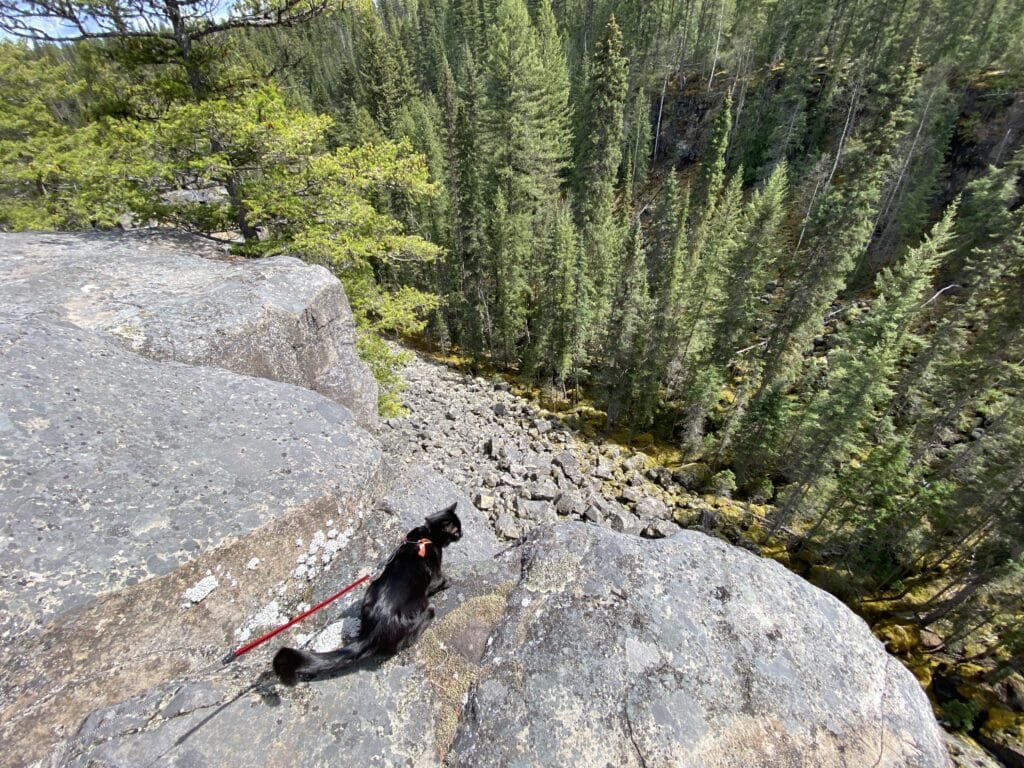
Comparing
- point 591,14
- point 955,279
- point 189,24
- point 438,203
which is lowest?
point 955,279

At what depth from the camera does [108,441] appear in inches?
160

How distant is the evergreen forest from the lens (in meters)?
8.05

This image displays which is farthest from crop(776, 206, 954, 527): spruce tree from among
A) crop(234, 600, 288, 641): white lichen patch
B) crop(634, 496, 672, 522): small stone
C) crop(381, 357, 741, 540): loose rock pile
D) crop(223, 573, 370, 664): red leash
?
crop(234, 600, 288, 641): white lichen patch

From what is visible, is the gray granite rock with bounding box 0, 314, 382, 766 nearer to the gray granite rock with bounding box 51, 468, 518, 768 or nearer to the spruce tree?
the gray granite rock with bounding box 51, 468, 518, 768

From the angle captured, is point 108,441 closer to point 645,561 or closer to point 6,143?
point 645,561

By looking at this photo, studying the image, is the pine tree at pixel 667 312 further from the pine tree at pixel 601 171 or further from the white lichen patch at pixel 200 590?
the white lichen patch at pixel 200 590

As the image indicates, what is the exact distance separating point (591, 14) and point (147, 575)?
267 feet

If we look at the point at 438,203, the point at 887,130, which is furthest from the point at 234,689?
the point at 438,203

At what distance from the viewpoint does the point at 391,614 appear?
11.3 feet

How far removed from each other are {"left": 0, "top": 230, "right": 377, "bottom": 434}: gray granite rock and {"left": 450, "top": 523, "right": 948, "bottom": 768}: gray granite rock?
4924 millimetres

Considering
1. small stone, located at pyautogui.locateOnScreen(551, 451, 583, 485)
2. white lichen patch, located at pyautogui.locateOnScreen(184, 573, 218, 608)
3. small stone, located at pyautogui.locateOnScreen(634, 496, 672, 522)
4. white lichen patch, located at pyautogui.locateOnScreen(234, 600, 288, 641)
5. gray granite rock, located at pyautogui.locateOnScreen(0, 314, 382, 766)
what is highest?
gray granite rock, located at pyautogui.locateOnScreen(0, 314, 382, 766)

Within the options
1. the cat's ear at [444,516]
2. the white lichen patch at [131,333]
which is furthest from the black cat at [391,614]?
the white lichen patch at [131,333]

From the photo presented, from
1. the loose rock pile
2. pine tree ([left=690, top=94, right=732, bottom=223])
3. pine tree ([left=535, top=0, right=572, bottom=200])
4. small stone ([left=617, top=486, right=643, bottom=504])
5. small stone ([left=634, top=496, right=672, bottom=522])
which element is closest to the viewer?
the loose rock pile

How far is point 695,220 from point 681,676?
1636 inches
